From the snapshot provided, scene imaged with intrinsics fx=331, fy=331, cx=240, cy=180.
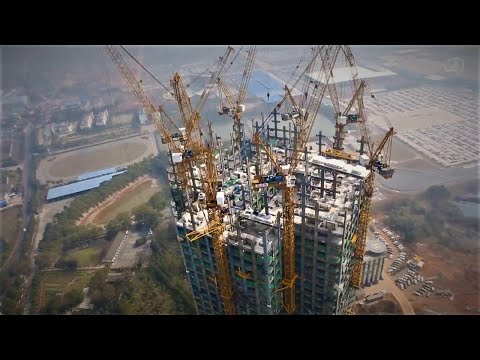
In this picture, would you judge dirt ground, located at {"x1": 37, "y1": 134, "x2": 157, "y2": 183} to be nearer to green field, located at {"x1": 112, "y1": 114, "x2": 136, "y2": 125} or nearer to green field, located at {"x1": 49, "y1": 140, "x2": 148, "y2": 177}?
green field, located at {"x1": 49, "y1": 140, "x2": 148, "y2": 177}

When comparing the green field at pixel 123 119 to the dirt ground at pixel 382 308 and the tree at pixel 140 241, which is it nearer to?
the tree at pixel 140 241

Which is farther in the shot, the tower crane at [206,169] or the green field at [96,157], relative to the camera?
the green field at [96,157]

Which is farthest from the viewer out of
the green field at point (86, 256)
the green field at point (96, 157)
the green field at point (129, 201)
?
the green field at point (96, 157)

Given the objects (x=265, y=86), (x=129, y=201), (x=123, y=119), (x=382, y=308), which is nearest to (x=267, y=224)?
(x=382, y=308)

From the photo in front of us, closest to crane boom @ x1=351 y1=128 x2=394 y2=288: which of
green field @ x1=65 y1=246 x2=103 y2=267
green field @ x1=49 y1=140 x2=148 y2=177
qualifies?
green field @ x1=65 y1=246 x2=103 y2=267

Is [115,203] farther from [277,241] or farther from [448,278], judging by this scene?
[448,278]

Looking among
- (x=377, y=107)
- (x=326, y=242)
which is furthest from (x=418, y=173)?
(x=326, y=242)

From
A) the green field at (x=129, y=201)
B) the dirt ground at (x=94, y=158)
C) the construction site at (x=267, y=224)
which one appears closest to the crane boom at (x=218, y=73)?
the construction site at (x=267, y=224)
